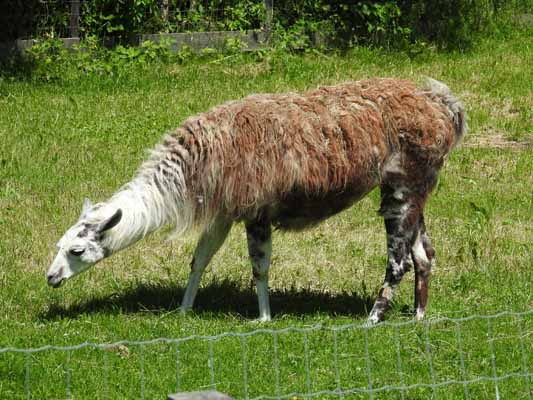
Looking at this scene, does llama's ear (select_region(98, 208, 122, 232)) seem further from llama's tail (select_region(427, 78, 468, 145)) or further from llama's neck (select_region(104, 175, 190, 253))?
llama's tail (select_region(427, 78, 468, 145))

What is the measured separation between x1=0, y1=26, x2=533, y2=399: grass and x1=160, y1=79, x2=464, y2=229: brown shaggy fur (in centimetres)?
86

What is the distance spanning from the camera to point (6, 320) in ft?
24.6

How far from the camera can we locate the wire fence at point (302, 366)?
20.2ft

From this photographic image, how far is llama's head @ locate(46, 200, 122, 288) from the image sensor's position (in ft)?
24.6

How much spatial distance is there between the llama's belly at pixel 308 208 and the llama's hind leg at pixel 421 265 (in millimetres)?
624

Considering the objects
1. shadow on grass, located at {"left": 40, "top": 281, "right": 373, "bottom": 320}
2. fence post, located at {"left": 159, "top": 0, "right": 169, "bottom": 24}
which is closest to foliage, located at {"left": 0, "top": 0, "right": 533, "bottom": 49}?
fence post, located at {"left": 159, "top": 0, "right": 169, "bottom": 24}

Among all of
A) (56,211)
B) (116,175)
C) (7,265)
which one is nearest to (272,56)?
(116,175)

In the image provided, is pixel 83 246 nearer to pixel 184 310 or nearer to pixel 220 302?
pixel 184 310

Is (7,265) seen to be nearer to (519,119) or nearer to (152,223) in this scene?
(152,223)

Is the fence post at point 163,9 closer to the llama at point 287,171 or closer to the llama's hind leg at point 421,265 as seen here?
the llama at point 287,171

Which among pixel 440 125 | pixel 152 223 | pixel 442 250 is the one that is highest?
pixel 440 125

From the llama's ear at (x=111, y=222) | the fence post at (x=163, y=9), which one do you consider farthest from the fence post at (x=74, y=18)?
the llama's ear at (x=111, y=222)

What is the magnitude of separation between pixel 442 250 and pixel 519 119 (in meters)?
4.01

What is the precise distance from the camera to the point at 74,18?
47.8 ft
